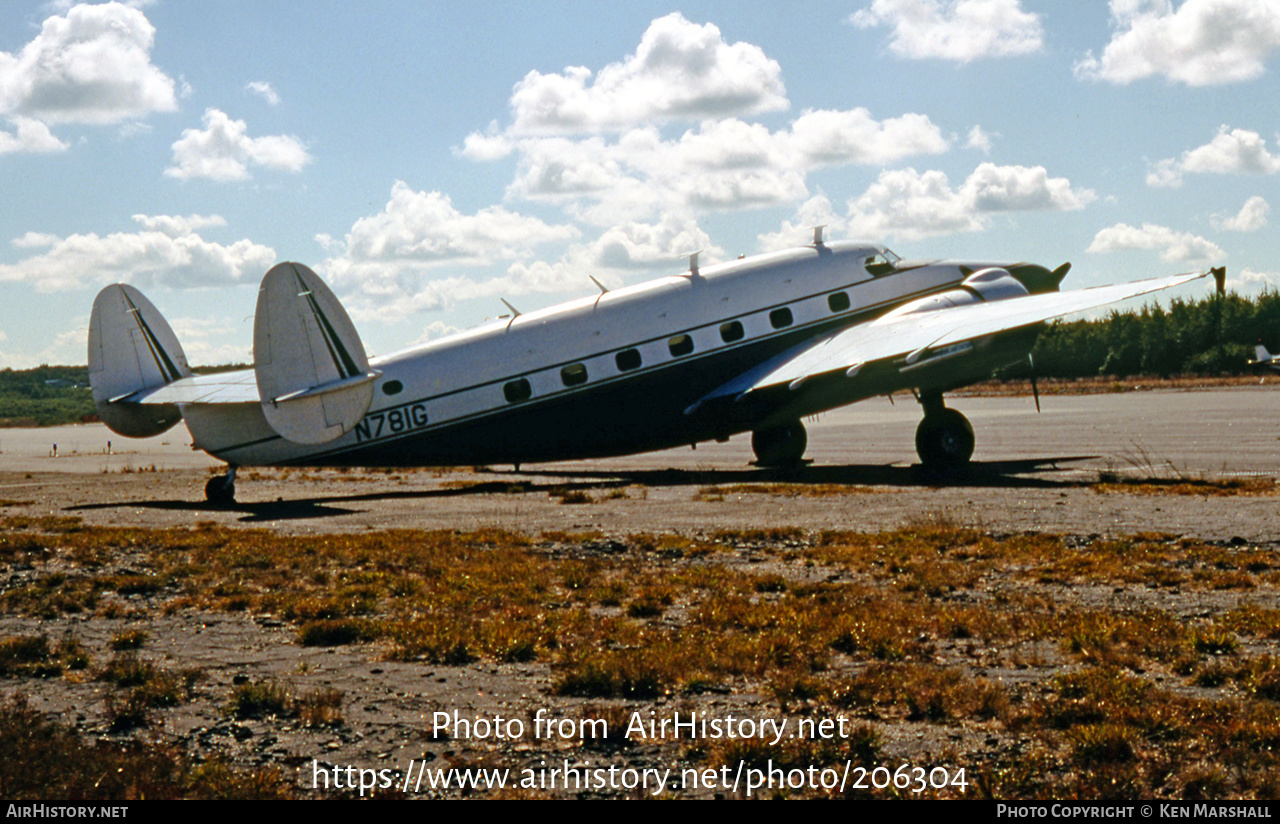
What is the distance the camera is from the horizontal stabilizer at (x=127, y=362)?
22.8 m

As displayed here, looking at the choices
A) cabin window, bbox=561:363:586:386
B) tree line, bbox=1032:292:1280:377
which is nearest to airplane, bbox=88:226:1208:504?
cabin window, bbox=561:363:586:386

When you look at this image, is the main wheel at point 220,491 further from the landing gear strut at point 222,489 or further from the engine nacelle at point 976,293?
the engine nacelle at point 976,293

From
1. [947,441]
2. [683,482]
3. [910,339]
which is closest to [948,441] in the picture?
[947,441]

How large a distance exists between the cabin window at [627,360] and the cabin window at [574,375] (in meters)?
0.80

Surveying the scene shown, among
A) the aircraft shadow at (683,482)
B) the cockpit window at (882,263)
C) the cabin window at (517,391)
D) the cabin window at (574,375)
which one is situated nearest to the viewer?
the aircraft shadow at (683,482)

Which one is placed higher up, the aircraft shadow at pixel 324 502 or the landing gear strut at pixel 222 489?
the landing gear strut at pixel 222 489

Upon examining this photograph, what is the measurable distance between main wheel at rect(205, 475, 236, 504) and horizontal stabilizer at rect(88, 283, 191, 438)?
1.63 metres

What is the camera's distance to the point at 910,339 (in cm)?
2261

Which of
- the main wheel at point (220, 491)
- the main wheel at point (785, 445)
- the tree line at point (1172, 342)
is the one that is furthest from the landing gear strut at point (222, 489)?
the tree line at point (1172, 342)

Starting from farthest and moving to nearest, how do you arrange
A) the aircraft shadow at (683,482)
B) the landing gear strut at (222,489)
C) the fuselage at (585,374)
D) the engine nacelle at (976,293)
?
the engine nacelle at (976,293)
the landing gear strut at (222,489)
the fuselage at (585,374)
the aircraft shadow at (683,482)

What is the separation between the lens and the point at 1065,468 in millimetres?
21781
